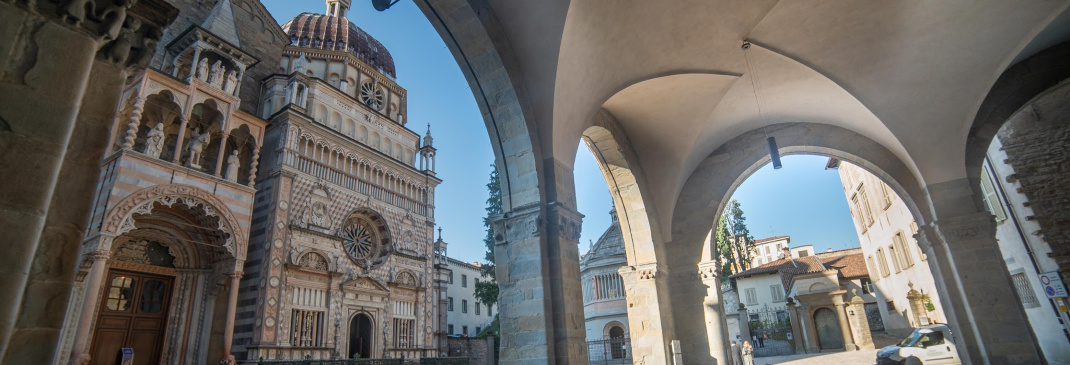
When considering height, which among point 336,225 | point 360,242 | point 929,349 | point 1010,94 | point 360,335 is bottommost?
point 929,349

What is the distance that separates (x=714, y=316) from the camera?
8.75m

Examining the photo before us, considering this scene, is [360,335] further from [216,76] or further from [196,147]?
[216,76]

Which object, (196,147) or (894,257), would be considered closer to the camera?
(196,147)

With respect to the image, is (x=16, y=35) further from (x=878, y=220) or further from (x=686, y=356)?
(x=878, y=220)

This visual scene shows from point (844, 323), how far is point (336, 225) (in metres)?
18.7

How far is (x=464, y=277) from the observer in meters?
30.6

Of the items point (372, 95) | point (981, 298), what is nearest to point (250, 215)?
point (372, 95)

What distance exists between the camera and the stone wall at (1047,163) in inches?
366

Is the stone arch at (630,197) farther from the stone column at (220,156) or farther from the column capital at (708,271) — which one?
the stone column at (220,156)

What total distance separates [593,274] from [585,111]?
58.7 ft

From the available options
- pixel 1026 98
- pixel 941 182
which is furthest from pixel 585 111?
pixel 1026 98

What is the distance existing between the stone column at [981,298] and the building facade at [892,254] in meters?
5.95

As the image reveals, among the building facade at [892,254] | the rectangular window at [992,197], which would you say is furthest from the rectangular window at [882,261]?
the rectangular window at [992,197]

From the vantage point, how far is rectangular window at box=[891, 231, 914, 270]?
15.9m
